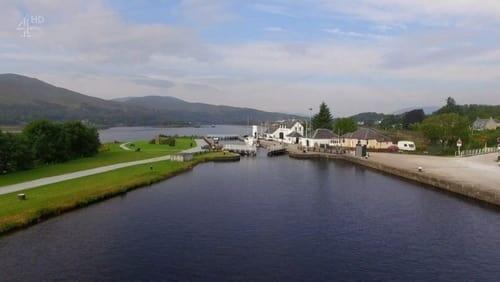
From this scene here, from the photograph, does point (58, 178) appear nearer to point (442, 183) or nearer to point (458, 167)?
point (442, 183)

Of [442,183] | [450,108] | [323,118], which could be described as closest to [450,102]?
[450,108]

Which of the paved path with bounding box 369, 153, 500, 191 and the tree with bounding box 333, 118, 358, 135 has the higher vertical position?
the tree with bounding box 333, 118, 358, 135

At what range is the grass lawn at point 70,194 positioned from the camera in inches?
1084

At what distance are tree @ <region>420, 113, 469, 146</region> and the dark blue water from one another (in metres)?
37.3

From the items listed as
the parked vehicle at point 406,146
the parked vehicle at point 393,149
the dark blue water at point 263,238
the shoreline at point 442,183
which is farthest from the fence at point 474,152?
the dark blue water at point 263,238

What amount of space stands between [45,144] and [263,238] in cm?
3910

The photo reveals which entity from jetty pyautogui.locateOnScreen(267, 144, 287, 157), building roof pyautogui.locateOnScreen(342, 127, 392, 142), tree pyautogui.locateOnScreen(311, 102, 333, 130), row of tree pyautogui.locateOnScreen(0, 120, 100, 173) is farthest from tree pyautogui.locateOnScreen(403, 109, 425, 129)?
row of tree pyautogui.locateOnScreen(0, 120, 100, 173)

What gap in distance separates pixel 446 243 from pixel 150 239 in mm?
16384

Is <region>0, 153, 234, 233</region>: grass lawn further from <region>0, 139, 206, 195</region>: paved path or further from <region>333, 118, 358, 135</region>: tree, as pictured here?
<region>333, 118, 358, 135</region>: tree

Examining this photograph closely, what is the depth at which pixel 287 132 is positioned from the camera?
110 meters

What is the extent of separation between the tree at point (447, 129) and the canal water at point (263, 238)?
36402mm

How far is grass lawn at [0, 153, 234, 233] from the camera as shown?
1084 inches

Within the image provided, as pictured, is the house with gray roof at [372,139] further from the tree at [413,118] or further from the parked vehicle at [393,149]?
the tree at [413,118]

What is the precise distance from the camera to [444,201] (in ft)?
119
